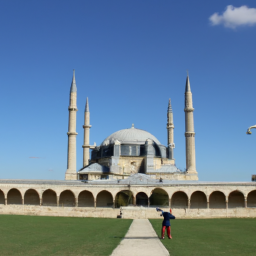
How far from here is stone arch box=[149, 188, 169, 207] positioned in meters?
46.9

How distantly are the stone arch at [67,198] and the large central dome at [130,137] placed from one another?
1471 cm

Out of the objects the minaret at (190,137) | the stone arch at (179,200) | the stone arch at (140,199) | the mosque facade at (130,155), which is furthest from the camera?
the mosque facade at (130,155)

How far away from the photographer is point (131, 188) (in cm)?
4306

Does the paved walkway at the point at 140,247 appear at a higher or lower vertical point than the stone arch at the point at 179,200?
lower

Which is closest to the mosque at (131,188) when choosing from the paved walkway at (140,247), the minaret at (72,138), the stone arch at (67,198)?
the minaret at (72,138)

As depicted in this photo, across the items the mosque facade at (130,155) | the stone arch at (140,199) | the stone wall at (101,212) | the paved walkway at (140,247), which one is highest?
the mosque facade at (130,155)

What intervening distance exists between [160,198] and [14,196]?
17.9m

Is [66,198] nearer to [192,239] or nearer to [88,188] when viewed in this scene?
[88,188]

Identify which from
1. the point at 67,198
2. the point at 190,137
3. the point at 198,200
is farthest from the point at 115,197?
the point at 190,137

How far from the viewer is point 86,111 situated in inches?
2520

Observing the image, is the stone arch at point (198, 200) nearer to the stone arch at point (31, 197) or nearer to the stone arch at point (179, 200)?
the stone arch at point (179, 200)

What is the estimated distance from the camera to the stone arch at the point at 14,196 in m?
46.2

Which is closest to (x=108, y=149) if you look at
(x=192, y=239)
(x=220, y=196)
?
(x=220, y=196)

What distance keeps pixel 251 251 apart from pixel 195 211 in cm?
2579
